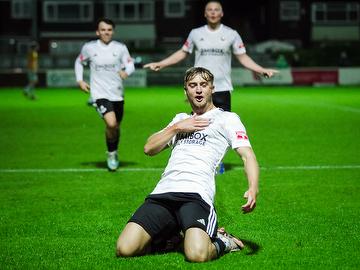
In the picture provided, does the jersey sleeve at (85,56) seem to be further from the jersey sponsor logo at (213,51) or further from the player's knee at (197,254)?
the player's knee at (197,254)

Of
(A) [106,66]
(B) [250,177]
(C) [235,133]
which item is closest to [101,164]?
(A) [106,66]

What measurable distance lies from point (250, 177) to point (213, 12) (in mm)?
6012

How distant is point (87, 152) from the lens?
1527cm

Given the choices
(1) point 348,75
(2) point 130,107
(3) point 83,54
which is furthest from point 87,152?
(1) point 348,75

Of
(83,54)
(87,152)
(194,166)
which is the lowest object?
(87,152)

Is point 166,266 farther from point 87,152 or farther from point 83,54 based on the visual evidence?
point 87,152

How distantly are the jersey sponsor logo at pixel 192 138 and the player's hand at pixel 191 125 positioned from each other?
19 centimetres

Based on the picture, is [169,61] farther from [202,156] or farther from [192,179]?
[192,179]

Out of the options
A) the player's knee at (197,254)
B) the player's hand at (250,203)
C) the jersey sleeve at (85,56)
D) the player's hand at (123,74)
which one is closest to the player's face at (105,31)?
the jersey sleeve at (85,56)

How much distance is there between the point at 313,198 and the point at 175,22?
6290cm

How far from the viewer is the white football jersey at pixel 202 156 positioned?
7.12 metres

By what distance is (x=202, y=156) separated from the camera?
720 cm

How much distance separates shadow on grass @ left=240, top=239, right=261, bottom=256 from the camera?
7102 mm

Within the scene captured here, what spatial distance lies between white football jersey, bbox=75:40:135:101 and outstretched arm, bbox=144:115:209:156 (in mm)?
5933
